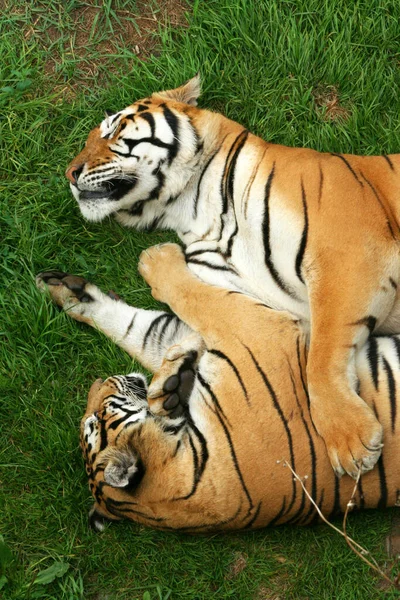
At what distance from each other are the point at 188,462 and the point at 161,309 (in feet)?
2.93

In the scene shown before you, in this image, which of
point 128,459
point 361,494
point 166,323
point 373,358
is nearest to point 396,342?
point 373,358

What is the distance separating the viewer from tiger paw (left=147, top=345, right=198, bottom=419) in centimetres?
316

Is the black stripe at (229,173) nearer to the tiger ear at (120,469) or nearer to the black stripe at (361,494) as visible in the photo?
the tiger ear at (120,469)

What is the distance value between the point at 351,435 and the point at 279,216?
0.90 meters

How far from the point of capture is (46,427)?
3.55 metres

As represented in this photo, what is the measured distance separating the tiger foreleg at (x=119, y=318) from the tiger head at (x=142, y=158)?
0.35 metres

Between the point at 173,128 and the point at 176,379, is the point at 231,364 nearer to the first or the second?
the point at 176,379

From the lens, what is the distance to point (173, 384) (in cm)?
318

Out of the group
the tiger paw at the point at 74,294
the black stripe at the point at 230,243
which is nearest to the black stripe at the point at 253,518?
the black stripe at the point at 230,243

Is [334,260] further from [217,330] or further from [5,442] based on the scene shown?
[5,442]

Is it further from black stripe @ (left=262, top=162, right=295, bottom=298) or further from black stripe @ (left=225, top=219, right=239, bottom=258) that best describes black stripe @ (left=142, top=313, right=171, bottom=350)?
black stripe @ (left=262, top=162, right=295, bottom=298)

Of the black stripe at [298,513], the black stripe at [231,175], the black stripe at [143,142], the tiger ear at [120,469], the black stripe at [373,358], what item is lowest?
the black stripe at [298,513]

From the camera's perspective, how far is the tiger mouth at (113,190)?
11.4ft

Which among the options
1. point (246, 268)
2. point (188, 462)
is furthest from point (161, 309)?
point (188, 462)
